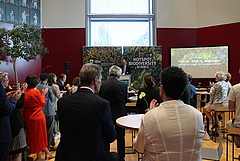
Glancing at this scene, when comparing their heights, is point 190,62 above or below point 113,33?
below

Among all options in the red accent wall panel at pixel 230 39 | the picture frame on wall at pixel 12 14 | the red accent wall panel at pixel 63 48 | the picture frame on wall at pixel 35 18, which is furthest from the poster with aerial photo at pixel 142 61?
the picture frame on wall at pixel 12 14

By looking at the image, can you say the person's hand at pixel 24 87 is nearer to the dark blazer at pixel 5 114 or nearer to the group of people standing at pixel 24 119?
the group of people standing at pixel 24 119

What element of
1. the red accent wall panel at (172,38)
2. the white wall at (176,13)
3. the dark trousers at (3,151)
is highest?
the white wall at (176,13)

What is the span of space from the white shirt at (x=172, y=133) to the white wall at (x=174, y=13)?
28.9ft

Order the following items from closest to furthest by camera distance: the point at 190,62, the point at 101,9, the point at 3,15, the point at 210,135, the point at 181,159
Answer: the point at 181,159, the point at 210,135, the point at 3,15, the point at 190,62, the point at 101,9

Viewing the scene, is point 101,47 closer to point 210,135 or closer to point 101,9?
point 101,9

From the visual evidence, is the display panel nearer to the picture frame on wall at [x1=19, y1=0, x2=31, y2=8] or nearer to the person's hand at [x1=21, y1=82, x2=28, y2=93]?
the picture frame on wall at [x1=19, y1=0, x2=31, y2=8]

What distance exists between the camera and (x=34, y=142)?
12.4 feet

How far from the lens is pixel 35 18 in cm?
925

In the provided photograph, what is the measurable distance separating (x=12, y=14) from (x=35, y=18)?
1182mm

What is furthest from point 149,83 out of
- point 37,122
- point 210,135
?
point 210,135

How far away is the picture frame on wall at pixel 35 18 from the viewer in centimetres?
905

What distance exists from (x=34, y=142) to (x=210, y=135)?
4063mm

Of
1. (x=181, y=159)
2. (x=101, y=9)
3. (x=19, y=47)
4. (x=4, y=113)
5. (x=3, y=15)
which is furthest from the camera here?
(x=101, y=9)
